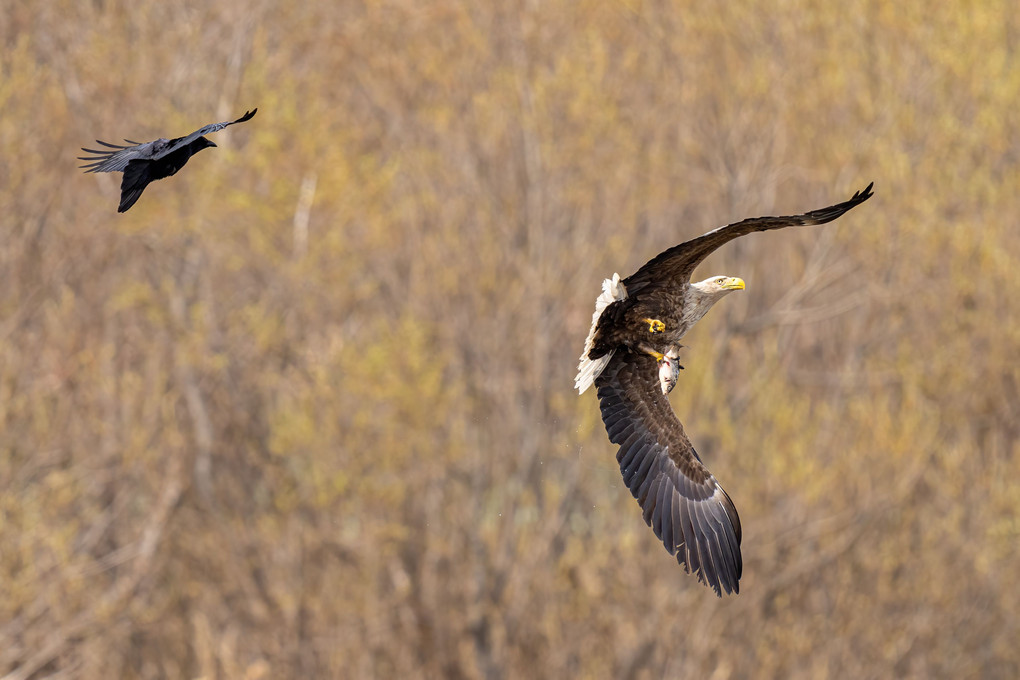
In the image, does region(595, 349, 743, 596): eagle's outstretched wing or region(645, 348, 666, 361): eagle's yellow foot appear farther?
region(595, 349, 743, 596): eagle's outstretched wing

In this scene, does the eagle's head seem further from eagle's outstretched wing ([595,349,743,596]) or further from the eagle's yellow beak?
eagle's outstretched wing ([595,349,743,596])

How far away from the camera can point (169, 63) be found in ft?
66.3

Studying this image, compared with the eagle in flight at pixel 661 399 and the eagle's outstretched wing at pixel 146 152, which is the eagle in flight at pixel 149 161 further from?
the eagle in flight at pixel 661 399

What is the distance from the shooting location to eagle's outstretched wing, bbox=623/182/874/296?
7.10 meters

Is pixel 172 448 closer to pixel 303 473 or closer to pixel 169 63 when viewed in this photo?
pixel 303 473

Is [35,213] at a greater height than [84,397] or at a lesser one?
greater

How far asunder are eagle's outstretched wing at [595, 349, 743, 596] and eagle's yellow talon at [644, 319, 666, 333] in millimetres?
574

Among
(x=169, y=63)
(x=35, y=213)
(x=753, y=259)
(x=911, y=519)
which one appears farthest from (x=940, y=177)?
(x=35, y=213)

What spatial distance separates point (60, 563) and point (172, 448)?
9.37 feet

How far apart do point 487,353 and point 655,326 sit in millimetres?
11505

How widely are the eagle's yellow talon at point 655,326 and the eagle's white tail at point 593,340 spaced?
0.21 m

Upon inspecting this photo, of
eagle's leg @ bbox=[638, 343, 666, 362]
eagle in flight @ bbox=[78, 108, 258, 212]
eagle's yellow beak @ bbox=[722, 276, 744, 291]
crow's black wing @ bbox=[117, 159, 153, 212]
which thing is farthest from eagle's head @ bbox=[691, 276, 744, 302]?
crow's black wing @ bbox=[117, 159, 153, 212]

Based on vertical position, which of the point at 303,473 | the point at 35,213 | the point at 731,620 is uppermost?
the point at 35,213

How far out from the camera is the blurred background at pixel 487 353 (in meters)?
18.8
